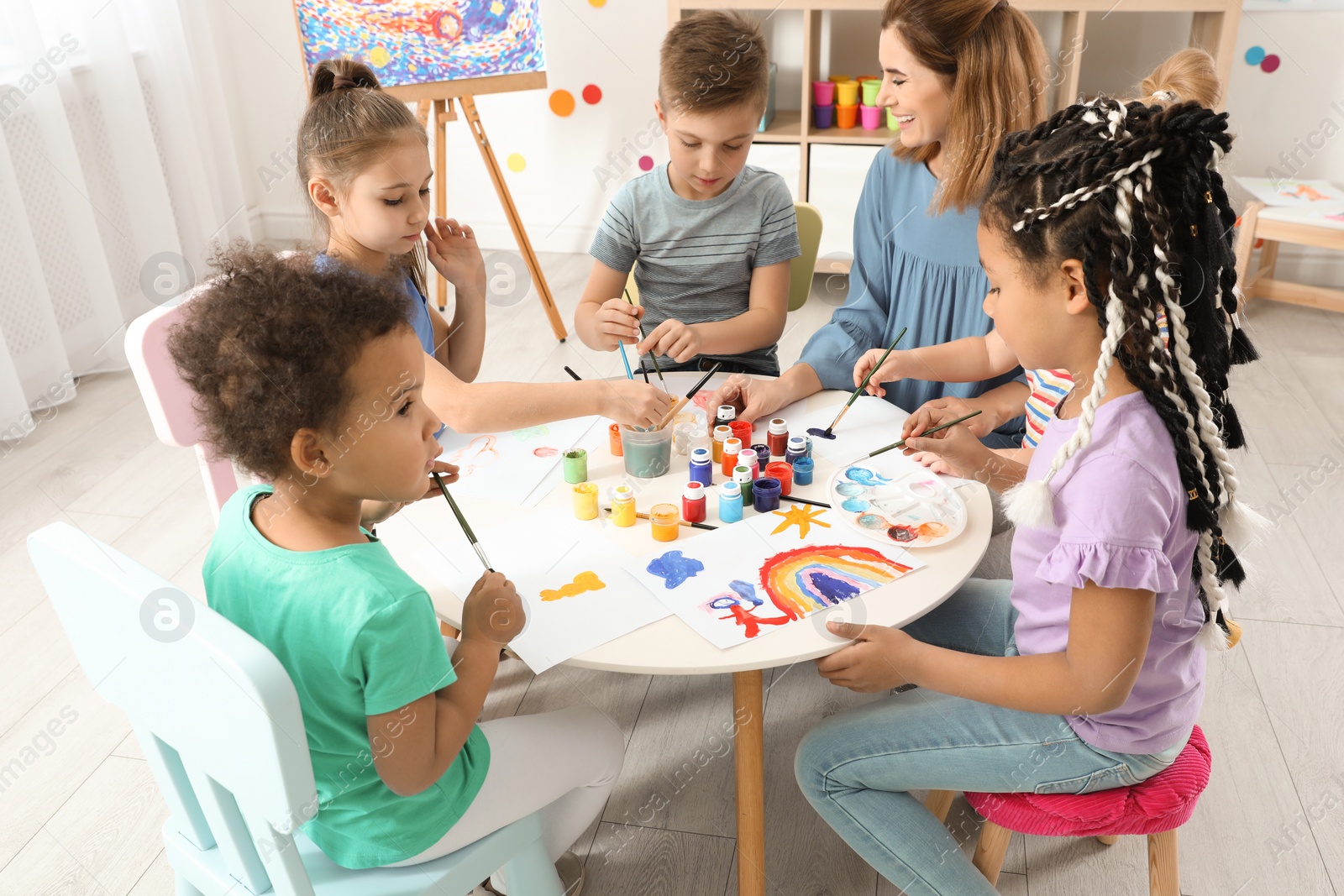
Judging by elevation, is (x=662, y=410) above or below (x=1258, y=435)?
above

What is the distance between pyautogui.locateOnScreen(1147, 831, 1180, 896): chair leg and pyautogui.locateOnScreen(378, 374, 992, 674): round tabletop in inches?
16.1

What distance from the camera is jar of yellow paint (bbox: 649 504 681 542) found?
1225 millimetres

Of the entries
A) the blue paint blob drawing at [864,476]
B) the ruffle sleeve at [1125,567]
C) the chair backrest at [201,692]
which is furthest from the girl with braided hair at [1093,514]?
the chair backrest at [201,692]

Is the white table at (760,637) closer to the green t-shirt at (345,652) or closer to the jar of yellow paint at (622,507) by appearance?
the jar of yellow paint at (622,507)

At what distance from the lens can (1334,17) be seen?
10.6ft

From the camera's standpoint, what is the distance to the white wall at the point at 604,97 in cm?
336

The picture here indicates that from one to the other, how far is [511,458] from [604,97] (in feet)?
9.15

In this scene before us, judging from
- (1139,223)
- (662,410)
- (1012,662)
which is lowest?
(1012,662)

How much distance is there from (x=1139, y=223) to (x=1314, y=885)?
1137 millimetres

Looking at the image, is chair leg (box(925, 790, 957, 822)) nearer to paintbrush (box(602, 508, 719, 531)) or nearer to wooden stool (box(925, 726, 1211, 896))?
wooden stool (box(925, 726, 1211, 896))

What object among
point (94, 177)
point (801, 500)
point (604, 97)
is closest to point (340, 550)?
point (801, 500)

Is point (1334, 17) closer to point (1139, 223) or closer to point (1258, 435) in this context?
point (1258, 435)

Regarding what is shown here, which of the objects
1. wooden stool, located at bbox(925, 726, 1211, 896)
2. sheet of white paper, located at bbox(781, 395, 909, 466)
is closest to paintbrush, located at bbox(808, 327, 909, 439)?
sheet of white paper, located at bbox(781, 395, 909, 466)

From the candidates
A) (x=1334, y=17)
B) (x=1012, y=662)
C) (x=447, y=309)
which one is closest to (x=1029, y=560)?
(x=1012, y=662)
